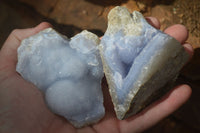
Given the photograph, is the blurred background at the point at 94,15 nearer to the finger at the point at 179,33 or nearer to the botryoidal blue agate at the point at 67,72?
the finger at the point at 179,33

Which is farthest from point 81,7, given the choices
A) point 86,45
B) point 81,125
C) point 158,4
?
point 81,125

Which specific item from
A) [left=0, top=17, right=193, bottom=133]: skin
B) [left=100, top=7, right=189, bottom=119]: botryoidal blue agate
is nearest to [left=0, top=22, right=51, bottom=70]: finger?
[left=0, top=17, right=193, bottom=133]: skin

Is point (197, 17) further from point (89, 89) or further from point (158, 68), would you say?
point (89, 89)

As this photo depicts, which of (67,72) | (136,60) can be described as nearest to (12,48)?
(67,72)

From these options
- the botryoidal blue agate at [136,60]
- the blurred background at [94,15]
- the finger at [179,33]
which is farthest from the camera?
the blurred background at [94,15]

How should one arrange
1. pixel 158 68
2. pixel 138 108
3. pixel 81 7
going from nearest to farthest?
1. pixel 158 68
2. pixel 138 108
3. pixel 81 7

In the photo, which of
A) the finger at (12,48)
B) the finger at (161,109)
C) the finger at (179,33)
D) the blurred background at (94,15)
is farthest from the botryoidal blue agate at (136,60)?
the blurred background at (94,15)
